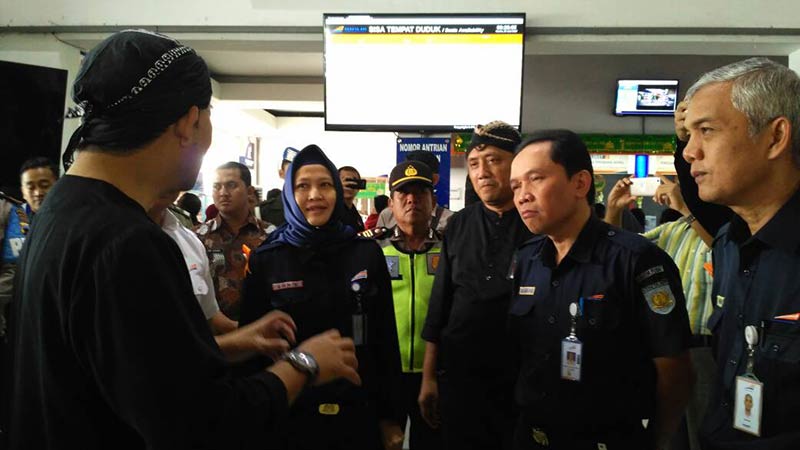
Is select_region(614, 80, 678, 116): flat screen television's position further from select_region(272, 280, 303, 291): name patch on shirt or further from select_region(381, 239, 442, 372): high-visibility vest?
select_region(272, 280, 303, 291): name patch on shirt

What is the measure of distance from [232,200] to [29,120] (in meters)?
1.64

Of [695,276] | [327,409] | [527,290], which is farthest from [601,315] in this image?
[695,276]

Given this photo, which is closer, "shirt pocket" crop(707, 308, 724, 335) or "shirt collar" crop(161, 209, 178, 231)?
"shirt pocket" crop(707, 308, 724, 335)

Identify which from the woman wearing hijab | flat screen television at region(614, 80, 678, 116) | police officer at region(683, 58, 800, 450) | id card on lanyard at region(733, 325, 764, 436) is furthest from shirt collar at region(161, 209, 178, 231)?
flat screen television at region(614, 80, 678, 116)

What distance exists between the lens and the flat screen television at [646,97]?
6.14 m

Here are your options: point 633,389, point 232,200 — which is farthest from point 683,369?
point 232,200

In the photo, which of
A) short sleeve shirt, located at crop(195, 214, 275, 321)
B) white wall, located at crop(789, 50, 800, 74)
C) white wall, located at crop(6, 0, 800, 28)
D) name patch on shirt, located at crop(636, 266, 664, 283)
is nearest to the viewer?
name patch on shirt, located at crop(636, 266, 664, 283)

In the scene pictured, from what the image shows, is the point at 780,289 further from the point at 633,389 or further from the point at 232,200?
the point at 232,200

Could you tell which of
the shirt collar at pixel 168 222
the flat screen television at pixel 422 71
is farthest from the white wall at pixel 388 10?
the shirt collar at pixel 168 222

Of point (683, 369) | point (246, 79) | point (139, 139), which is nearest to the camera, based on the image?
point (139, 139)

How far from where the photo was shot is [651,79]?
6.23m

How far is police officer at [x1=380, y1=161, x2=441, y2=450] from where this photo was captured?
2301 millimetres

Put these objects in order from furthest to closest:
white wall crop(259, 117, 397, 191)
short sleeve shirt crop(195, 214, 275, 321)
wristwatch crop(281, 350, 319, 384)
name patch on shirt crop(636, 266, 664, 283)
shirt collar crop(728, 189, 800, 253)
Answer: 1. white wall crop(259, 117, 397, 191)
2. short sleeve shirt crop(195, 214, 275, 321)
3. name patch on shirt crop(636, 266, 664, 283)
4. shirt collar crop(728, 189, 800, 253)
5. wristwatch crop(281, 350, 319, 384)

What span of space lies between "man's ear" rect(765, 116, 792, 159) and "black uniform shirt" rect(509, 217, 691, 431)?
16.9 inches
